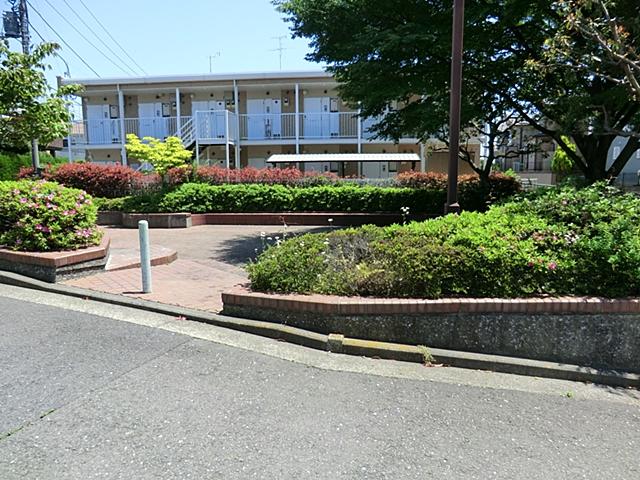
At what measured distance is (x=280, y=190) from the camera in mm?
14664

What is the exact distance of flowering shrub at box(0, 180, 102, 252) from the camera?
21.7ft

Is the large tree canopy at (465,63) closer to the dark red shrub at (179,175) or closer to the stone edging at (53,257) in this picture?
the stone edging at (53,257)

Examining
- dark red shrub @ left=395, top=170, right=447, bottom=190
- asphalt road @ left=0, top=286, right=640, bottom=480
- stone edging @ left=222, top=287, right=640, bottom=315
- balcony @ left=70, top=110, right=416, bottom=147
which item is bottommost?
asphalt road @ left=0, top=286, right=640, bottom=480

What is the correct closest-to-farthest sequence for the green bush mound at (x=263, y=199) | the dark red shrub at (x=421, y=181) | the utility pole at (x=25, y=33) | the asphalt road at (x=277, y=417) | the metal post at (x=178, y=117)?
the asphalt road at (x=277, y=417) < the utility pole at (x=25, y=33) < the green bush mound at (x=263, y=199) < the dark red shrub at (x=421, y=181) < the metal post at (x=178, y=117)

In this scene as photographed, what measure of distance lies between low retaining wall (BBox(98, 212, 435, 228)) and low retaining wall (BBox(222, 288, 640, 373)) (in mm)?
9363

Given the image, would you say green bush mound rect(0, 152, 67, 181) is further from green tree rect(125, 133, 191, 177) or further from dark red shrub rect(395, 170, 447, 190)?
dark red shrub rect(395, 170, 447, 190)

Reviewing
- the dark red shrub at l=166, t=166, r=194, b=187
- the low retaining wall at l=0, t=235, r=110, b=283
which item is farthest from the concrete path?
the dark red shrub at l=166, t=166, r=194, b=187

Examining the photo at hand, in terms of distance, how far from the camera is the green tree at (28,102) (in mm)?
8359

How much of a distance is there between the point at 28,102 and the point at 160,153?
629 centimetres

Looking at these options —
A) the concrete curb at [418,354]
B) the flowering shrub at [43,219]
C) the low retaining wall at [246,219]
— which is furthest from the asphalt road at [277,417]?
the low retaining wall at [246,219]

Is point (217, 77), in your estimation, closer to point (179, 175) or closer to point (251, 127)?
point (251, 127)

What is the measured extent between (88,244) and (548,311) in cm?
647

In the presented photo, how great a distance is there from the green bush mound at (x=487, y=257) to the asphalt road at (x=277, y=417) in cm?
84

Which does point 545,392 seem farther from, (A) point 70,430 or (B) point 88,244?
(B) point 88,244
